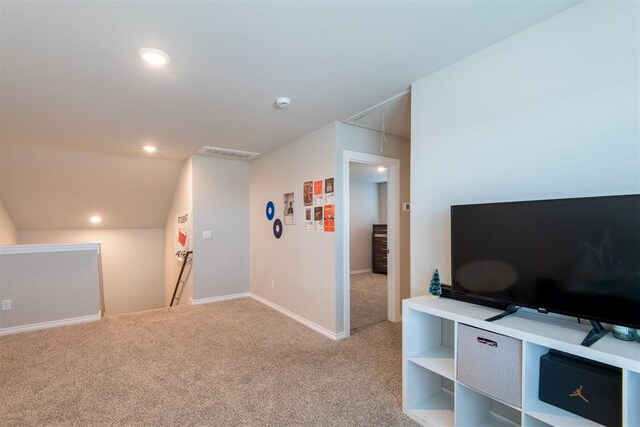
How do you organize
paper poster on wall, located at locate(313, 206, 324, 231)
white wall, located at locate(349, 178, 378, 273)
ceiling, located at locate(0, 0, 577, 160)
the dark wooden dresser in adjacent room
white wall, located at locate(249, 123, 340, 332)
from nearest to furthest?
ceiling, located at locate(0, 0, 577, 160), white wall, located at locate(249, 123, 340, 332), paper poster on wall, located at locate(313, 206, 324, 231), the dark wooden dresser in adjacent room, white wall, located at locate(349, 178, 378, 273)

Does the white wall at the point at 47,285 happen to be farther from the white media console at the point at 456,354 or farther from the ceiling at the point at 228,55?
the white media console at the point at 456,354

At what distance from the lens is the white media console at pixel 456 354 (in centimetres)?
125

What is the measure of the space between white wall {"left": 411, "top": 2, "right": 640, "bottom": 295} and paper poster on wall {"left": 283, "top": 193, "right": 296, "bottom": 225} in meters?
1.98

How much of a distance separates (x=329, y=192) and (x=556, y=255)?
7.41ft

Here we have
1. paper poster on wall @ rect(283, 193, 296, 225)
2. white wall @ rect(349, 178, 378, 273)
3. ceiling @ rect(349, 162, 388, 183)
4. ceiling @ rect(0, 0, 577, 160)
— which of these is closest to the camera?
ceiling @ rect(0, 0, 577, 160)

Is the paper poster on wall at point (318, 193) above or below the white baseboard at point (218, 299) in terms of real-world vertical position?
above

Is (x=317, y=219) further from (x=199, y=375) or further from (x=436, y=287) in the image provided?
(x=199, y=375)

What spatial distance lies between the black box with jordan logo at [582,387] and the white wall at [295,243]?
83.4 inches

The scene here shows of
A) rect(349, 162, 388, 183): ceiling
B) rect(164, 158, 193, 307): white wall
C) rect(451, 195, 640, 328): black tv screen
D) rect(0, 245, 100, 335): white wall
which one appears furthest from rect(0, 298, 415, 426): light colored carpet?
rect(349, 162, 388, 183): ceiling

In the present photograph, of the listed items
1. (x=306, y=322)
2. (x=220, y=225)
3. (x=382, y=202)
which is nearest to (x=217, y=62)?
(x=306, y=322)

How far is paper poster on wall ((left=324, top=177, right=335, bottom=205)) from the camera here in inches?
134

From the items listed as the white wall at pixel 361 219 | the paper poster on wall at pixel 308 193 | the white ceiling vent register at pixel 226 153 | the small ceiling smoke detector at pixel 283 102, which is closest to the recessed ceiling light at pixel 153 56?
the small ceiling smoke detector at pixel 283 102

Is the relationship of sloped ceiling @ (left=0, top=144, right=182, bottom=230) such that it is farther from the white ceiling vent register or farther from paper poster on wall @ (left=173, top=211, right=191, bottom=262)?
the white ceiling vent register

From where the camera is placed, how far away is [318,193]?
362 cm
